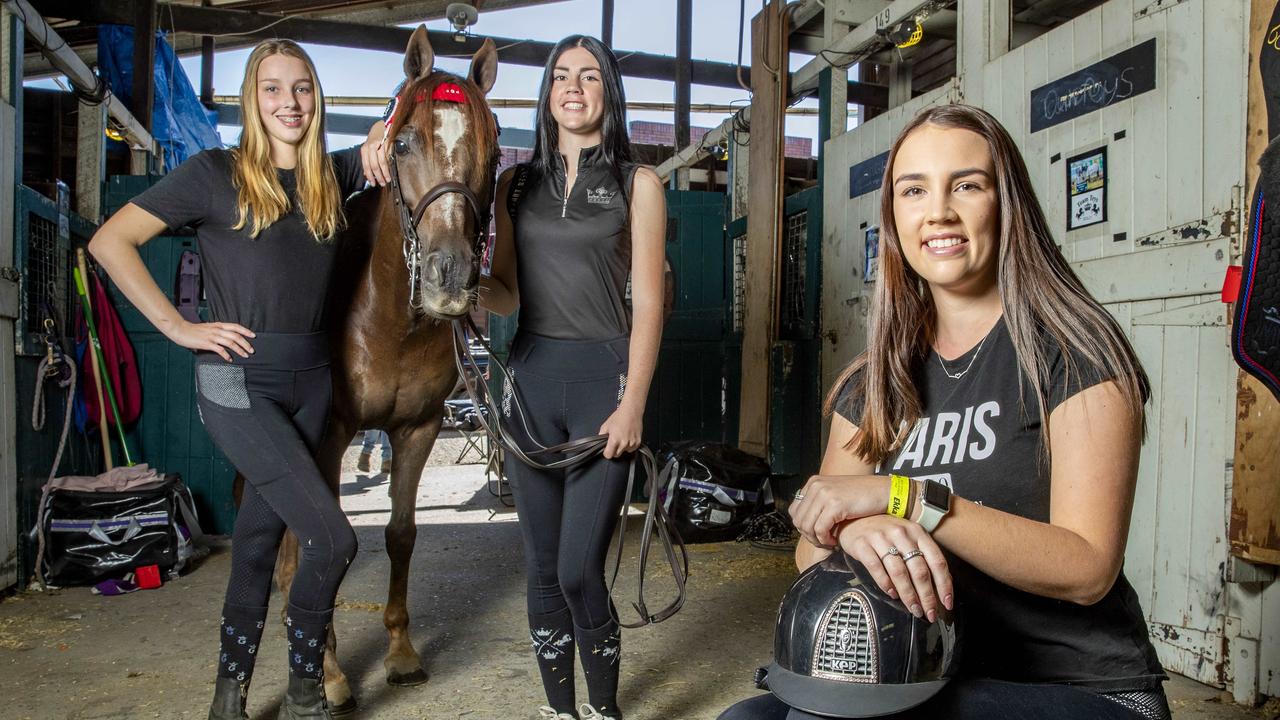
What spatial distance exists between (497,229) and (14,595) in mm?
2918

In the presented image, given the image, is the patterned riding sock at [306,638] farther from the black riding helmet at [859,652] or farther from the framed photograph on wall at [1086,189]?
the framed photograph on wall at [1086,189]

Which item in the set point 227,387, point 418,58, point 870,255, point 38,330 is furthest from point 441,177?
point 38,330

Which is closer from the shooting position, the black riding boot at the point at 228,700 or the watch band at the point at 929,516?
the watch band at the point at 929,516

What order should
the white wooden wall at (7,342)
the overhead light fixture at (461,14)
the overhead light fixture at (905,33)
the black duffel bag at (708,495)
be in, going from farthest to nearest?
the overhead light fixture at (461,14) < the black duffel bag at (708,495) < the overhead light fixture at (905,33) < the white wooden wall at (7,342)

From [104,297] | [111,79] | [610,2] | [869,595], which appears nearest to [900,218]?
[869,595]

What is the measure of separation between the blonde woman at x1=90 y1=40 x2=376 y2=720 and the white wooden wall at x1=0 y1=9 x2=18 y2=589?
187cm

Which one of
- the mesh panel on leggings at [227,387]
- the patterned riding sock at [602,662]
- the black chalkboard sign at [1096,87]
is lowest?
the patterned riding sock at [602,662]

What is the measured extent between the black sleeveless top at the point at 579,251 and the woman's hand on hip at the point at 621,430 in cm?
Result: 18

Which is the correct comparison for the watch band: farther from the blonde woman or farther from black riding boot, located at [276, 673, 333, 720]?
black riding boot, located at [276, 673, 333, 720]

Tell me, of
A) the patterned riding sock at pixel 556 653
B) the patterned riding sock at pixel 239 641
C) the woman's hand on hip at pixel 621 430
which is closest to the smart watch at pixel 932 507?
the woman's hand on hip at pixel 621 430

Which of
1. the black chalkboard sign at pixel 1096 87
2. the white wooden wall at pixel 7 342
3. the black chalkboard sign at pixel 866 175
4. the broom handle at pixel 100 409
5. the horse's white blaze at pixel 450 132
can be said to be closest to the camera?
the horse's white blaze at pixel 450 132

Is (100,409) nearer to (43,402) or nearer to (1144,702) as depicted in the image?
(43,402)

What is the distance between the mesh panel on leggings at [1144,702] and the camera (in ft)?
3.18

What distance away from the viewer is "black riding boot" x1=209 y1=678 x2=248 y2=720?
201cm
